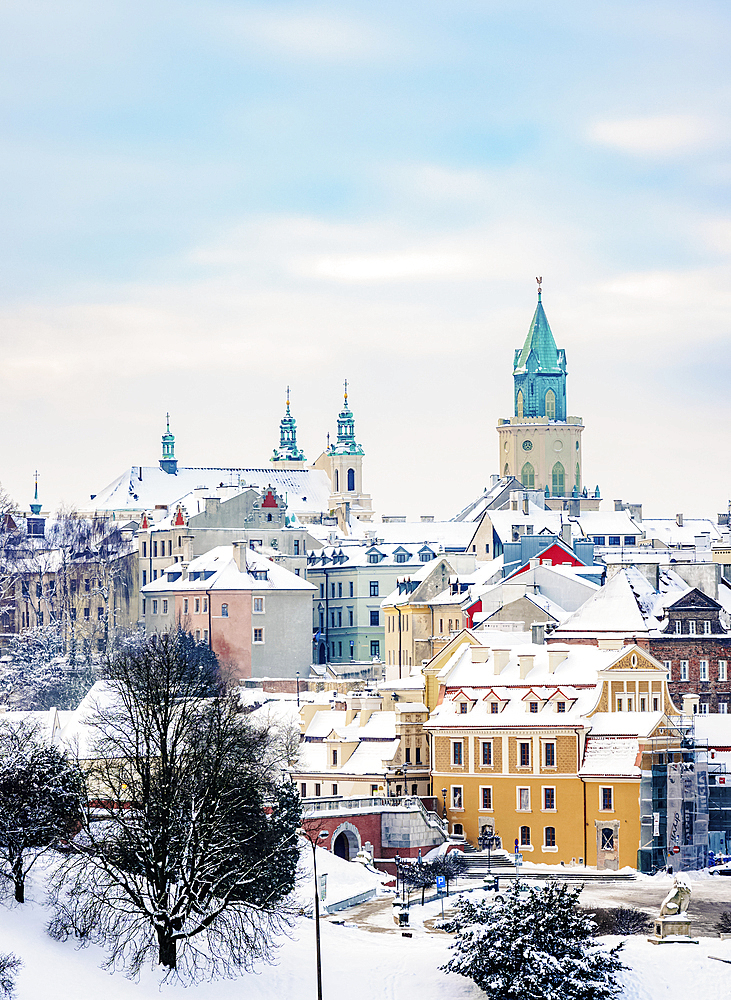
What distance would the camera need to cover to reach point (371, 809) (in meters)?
92.1

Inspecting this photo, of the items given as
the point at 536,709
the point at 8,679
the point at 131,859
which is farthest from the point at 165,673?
the point at 8,679

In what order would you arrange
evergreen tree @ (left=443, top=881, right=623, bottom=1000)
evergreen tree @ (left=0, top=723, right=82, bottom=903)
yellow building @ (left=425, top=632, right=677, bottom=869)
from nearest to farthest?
evergreen tree @ (left=443, top=881, right=623, bottom=1000)
evergreen tree @ (left=0, top=723, right=82, bottom=903)
yellow building @ (left=425, top=632, right=677, bottom=869)

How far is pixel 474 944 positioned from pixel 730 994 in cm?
744

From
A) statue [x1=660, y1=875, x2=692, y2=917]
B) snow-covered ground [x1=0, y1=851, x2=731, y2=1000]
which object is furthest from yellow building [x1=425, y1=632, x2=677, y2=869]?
snow-covered ground [x1=0, y1=851, x2=731, y2=1000]

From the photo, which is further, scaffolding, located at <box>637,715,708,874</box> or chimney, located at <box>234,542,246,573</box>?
chimney, located at <box>234,542,246,573</box>

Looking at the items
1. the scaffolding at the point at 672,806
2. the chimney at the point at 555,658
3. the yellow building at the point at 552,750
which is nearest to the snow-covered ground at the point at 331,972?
the scaffolding at the point at 672,806

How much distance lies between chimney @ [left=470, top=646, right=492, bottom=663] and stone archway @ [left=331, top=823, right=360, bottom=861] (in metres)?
15.2

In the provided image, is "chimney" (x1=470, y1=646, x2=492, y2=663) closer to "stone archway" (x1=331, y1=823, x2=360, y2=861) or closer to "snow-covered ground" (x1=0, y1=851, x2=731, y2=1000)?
"stone archway" (x1=331, y1=823, x2=360, y2=861)

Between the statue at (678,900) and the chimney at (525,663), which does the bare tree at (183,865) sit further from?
the chimney at (525,663)

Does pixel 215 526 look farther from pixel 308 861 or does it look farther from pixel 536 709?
pixel 308 861

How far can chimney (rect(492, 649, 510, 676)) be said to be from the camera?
332 feet

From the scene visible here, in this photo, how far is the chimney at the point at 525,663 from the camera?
10006 cm

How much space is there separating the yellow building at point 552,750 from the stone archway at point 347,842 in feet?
21.5

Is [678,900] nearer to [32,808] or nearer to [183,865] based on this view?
[183,865]
